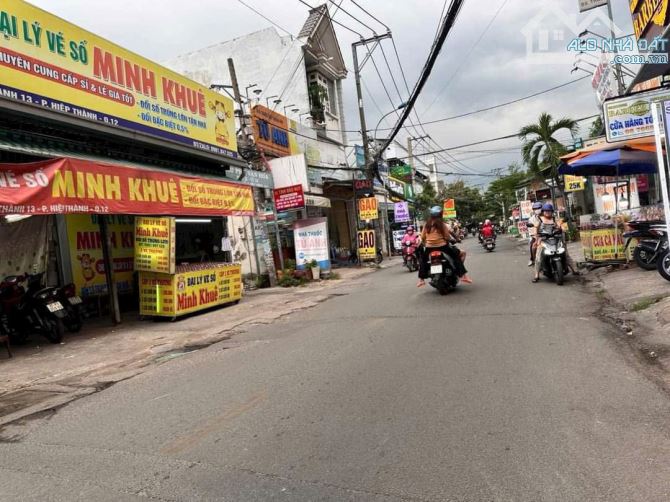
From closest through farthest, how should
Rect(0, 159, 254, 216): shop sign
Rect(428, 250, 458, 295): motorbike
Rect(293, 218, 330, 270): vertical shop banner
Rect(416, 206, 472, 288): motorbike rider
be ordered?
1. Rect(0, 159, 254, 216): shop sign
2. Rect(428, 250, 458, 295): motorbike
3. Rect(416, 206, 472, 288): motorbike rider
4. Rect(293, 218, 330, 270): vertical shop banner

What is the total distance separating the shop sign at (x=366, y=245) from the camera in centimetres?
2230

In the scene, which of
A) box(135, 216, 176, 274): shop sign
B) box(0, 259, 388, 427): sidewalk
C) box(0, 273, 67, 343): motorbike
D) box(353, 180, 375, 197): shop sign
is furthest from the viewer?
box(353, 180, 375, 197): shop sign

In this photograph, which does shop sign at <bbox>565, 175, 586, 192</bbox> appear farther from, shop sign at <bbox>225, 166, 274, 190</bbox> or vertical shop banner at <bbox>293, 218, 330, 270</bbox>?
shop sign at <bbox>225, 166, 274, 190</bbox>

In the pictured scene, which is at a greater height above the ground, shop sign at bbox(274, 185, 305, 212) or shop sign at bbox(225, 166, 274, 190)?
shop sign at bbox(225, 166, 274, 190)

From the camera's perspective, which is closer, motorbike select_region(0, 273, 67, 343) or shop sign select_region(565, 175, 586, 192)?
motorbike select_region(0, 273, 67, 343)

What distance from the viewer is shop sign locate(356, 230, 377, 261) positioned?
22297 millimetres

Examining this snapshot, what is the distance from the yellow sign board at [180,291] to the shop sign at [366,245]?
11.0 meters

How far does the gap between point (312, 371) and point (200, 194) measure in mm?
7416

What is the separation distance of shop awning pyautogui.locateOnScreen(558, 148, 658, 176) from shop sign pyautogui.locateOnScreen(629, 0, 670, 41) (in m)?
2.20

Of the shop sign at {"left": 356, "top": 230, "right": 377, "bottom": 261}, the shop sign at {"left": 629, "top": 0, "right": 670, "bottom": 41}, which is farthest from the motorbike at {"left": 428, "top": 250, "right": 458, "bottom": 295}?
the shop sign at {"left": 356, "top": 230, "right": 377, "bottom": 261}

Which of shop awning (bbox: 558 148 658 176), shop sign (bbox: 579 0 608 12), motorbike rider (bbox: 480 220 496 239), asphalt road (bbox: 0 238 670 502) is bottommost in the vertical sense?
asphalt road (bbox: 0 238 670 502)

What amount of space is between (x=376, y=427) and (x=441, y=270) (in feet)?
21.1

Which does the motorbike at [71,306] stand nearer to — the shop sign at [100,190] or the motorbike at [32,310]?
the motorbike at [32,310]

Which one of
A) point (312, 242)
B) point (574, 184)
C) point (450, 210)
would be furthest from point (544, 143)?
point (450, 210)
